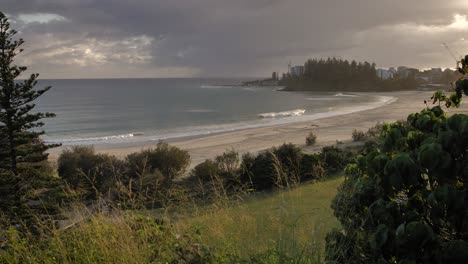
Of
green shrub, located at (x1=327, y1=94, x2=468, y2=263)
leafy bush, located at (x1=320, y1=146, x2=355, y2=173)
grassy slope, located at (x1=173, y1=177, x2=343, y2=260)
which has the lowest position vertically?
leafy bush, located at (x1=320, y1=146, x2=355, y2=173)

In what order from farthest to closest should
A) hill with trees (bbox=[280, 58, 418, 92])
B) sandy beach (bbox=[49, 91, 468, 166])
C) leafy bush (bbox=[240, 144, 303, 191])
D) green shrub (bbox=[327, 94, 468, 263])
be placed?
hill with trees (bbox=[280, 58, 418, 92])
sandy beach (bbox=[49, 91, 468, 166])
leafy bush (bbox=[240, 144, 303, 191])
green shrub (bbox=[327, 94, 468, 263])

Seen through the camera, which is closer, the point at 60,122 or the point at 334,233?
the point at 334,233

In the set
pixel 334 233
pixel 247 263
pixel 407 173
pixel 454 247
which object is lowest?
pixel 247 263

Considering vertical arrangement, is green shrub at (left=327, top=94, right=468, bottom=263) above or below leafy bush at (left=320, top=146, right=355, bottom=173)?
above

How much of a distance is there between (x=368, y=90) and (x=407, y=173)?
13513 cm

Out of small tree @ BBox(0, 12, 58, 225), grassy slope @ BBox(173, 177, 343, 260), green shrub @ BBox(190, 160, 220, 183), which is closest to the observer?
grassy slope @ BBox(173, 177, 343, 260)

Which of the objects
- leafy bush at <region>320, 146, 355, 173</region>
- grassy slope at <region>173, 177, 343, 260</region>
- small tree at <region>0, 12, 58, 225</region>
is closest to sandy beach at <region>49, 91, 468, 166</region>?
leafy bush at <region>320, 146, 355, 173</region>

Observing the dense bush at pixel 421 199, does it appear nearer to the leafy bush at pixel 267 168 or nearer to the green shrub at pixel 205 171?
the leafy bush at pixel 267 168

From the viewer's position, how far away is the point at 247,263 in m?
3.29

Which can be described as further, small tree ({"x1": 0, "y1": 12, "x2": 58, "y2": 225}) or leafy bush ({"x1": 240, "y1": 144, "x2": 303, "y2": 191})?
Result: leafy bush ({"x1": 240, "y1": 144, "x2": 303, "y2": 191})

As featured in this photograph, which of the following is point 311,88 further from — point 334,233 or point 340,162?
point 334,233

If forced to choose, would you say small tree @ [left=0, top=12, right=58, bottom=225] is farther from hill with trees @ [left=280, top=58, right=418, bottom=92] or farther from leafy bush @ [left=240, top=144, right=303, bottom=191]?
hill with trees @ [left=280, top=58, right=418, bottom=92]

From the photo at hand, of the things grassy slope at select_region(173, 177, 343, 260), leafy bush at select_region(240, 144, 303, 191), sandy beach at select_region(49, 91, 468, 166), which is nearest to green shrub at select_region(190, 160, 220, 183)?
leafy bush at select_region(240, 144, 303, 191)

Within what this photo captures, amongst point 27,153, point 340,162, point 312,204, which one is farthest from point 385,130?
point 340,162
